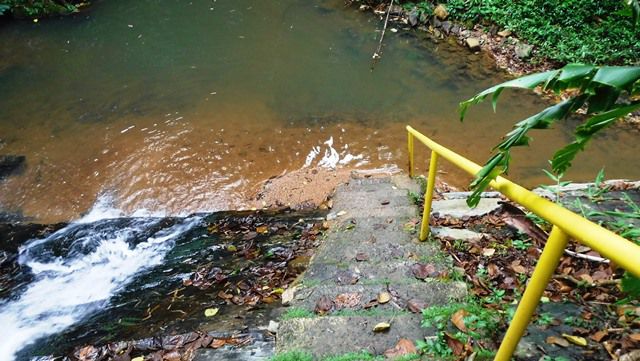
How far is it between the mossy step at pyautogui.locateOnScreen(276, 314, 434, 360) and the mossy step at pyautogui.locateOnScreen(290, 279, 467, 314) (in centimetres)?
19

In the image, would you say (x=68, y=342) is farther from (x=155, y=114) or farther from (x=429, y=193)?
(x=155, y=114)

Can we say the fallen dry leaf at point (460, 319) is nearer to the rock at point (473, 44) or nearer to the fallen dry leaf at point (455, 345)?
the fallen dry leaf at point (455, 345)

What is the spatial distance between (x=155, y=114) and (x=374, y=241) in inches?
225

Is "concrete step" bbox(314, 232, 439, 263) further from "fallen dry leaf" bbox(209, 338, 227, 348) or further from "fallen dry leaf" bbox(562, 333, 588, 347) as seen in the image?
"fallen dry leaf" bbox(562, 333, 588, 347)

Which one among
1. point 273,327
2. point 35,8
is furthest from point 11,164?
point 35,8

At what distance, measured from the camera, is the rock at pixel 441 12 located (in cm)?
1018

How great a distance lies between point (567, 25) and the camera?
9.03 meters

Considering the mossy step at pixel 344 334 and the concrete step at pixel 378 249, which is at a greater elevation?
the mossy step at pixel 344 334

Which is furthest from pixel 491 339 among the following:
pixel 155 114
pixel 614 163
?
pixel 155 114

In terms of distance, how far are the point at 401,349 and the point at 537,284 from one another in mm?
944

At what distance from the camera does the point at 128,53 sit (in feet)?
33.4

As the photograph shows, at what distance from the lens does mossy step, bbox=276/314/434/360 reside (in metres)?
2.27

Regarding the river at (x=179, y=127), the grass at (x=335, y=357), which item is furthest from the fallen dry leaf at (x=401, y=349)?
the river at (x=179, y=127)

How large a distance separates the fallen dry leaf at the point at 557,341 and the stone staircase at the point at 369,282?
0.55 m
